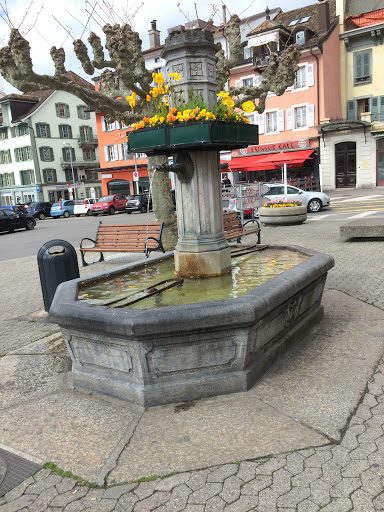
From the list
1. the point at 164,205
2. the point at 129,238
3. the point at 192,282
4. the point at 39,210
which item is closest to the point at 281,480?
the point at 192,282

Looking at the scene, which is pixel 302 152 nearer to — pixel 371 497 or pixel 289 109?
pixel 289 109

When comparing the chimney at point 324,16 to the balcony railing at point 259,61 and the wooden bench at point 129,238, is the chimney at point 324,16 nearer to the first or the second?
the balcony railing at point 259,61

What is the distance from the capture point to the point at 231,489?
2.64 metres

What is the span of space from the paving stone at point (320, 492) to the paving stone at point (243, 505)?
0.34 metres

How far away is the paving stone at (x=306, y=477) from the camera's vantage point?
104 inches

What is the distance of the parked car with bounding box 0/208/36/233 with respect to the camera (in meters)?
23.6

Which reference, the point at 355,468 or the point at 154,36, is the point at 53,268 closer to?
the point at 355,468

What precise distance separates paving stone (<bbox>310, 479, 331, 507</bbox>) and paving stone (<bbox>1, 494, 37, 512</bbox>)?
1.68 meters

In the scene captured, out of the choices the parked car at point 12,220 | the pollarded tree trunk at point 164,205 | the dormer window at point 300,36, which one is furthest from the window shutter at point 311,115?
the pollarded tree trunk at point 164,205

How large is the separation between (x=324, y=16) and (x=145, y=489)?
1433 inches

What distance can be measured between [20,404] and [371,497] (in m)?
2.85

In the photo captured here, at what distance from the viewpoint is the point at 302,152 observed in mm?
32375

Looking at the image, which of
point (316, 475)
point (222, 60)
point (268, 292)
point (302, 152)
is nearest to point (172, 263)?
point (268, 292)

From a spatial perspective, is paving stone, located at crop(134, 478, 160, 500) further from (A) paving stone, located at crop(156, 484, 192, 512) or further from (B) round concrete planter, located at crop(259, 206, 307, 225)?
(B) round concrete planter, located at crop(259, 206, 307, 225)
